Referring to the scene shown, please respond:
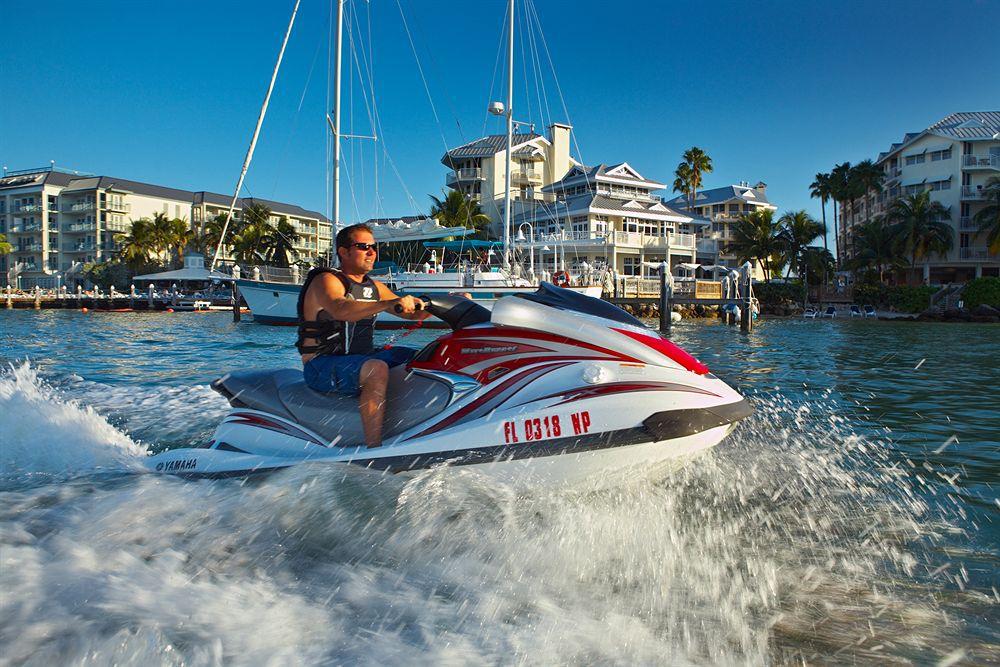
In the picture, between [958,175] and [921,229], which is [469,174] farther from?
[958,175]

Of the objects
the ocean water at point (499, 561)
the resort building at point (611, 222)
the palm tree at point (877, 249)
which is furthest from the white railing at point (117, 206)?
the ocean water at point (499, 561)

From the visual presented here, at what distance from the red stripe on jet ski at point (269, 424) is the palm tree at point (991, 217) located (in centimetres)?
5992

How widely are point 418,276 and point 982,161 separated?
51.1 m

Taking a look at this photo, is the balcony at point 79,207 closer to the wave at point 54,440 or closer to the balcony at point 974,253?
the wave at point 54,440

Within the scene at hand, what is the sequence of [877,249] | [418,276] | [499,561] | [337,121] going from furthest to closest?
[877,249] < [418,276] < [337,121] < [499,561]

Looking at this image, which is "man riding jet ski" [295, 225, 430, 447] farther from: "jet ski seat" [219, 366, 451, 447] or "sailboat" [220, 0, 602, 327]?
"sailboat" [220, 0, 602, 327]

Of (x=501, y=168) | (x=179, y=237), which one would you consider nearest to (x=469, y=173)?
(x=501, y=168)

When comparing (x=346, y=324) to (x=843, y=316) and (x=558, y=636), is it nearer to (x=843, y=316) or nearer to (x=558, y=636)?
(x=558, y=636)

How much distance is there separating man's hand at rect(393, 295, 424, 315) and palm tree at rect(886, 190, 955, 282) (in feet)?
195

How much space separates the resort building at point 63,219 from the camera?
74.5 meters

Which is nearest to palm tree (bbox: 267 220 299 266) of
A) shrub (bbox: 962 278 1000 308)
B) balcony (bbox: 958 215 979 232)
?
shrub (bbox: 962 278 1000 308)

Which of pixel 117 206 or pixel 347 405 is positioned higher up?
pixel 117 206

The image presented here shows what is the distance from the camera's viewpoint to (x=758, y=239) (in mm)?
59938

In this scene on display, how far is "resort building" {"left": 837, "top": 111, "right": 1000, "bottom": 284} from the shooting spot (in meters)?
53.8
